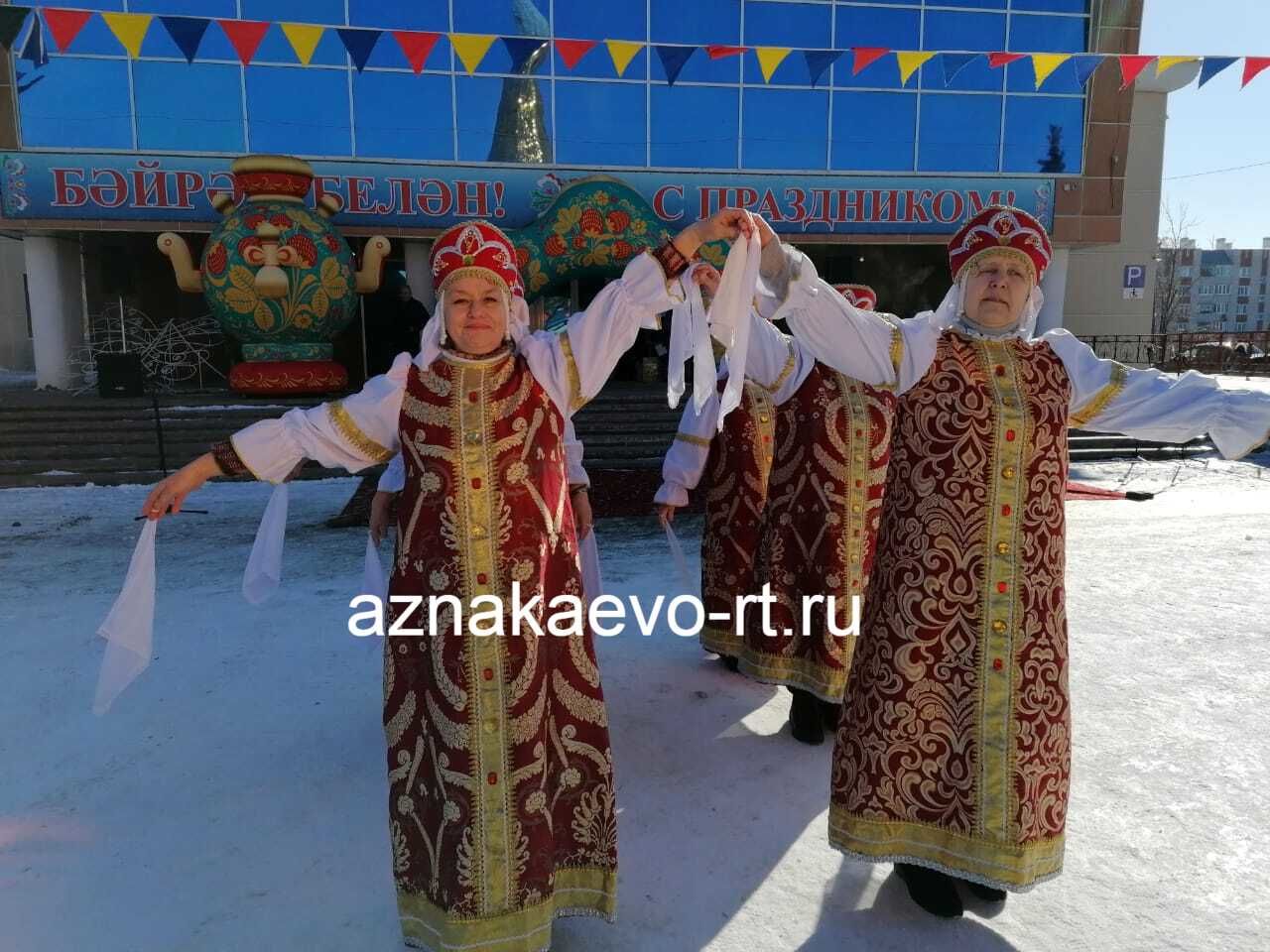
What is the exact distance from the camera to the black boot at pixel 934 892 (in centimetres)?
218

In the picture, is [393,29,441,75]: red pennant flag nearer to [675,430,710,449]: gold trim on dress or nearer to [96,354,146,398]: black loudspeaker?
[96,354,146,398]: black loudspeaker

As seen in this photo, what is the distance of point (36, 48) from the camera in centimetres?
1034

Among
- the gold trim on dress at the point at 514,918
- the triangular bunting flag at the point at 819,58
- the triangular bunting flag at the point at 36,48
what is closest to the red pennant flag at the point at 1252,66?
the triangular bunting flag at the point at 819,58

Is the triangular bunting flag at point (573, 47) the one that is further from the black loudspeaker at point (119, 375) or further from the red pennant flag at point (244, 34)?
the black loudspeaker at point (119, 375)

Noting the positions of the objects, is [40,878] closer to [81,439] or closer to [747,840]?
[747,840]

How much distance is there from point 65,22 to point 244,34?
1326mm

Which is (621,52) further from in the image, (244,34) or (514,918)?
(514,918)

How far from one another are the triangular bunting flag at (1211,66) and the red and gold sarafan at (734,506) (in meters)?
6.17

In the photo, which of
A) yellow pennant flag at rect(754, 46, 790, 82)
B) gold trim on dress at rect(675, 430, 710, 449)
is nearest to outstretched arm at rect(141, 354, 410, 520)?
gold trim on dress at rect(675, 430, 710, 449)

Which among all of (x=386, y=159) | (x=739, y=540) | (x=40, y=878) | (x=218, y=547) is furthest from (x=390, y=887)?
(x=386, y=159)

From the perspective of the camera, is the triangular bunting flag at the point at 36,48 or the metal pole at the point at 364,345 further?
the metal pole at the point at 364,345

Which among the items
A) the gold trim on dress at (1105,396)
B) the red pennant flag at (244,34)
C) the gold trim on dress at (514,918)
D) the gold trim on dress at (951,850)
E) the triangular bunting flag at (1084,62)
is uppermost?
the red pennant flag at (244,34)

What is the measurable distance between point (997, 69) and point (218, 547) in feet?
43.7

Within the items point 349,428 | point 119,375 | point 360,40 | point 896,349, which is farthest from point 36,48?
point 896,349
